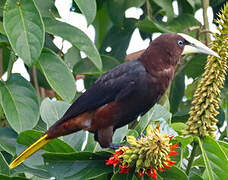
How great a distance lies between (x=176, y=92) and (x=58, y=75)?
1128mm

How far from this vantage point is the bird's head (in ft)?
9.44

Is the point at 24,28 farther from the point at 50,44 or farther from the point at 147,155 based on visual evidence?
the point at 147,155

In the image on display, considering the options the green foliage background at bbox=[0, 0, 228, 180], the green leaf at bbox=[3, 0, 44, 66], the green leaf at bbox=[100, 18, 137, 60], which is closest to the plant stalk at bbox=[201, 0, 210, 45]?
the green foliage background at bbox=[0, 0, 228, 180]

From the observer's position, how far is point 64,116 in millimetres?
2811

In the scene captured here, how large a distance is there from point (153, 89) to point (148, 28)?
2.58ft

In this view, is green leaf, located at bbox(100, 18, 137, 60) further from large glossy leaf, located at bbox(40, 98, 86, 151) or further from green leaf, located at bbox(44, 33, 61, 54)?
large glossy leaf, located at bbox(40, 98, 86, 151)

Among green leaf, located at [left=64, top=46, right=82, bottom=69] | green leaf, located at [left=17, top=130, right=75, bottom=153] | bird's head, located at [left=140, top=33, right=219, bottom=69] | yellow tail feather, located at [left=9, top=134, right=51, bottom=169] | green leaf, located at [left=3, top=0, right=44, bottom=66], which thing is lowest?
yellow tail feather, located at [left=9, top=134, right=51, bottom=169]

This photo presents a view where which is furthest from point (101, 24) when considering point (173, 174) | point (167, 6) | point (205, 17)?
point (173, 174)

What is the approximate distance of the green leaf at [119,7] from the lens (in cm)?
370

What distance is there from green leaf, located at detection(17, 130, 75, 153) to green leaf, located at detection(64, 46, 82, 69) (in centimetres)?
109

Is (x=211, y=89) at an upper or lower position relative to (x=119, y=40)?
upper

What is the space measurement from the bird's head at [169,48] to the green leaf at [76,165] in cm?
66

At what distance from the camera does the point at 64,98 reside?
2854mm

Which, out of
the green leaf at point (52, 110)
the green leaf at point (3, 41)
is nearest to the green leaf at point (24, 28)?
the green leaf at point (3, 41)
